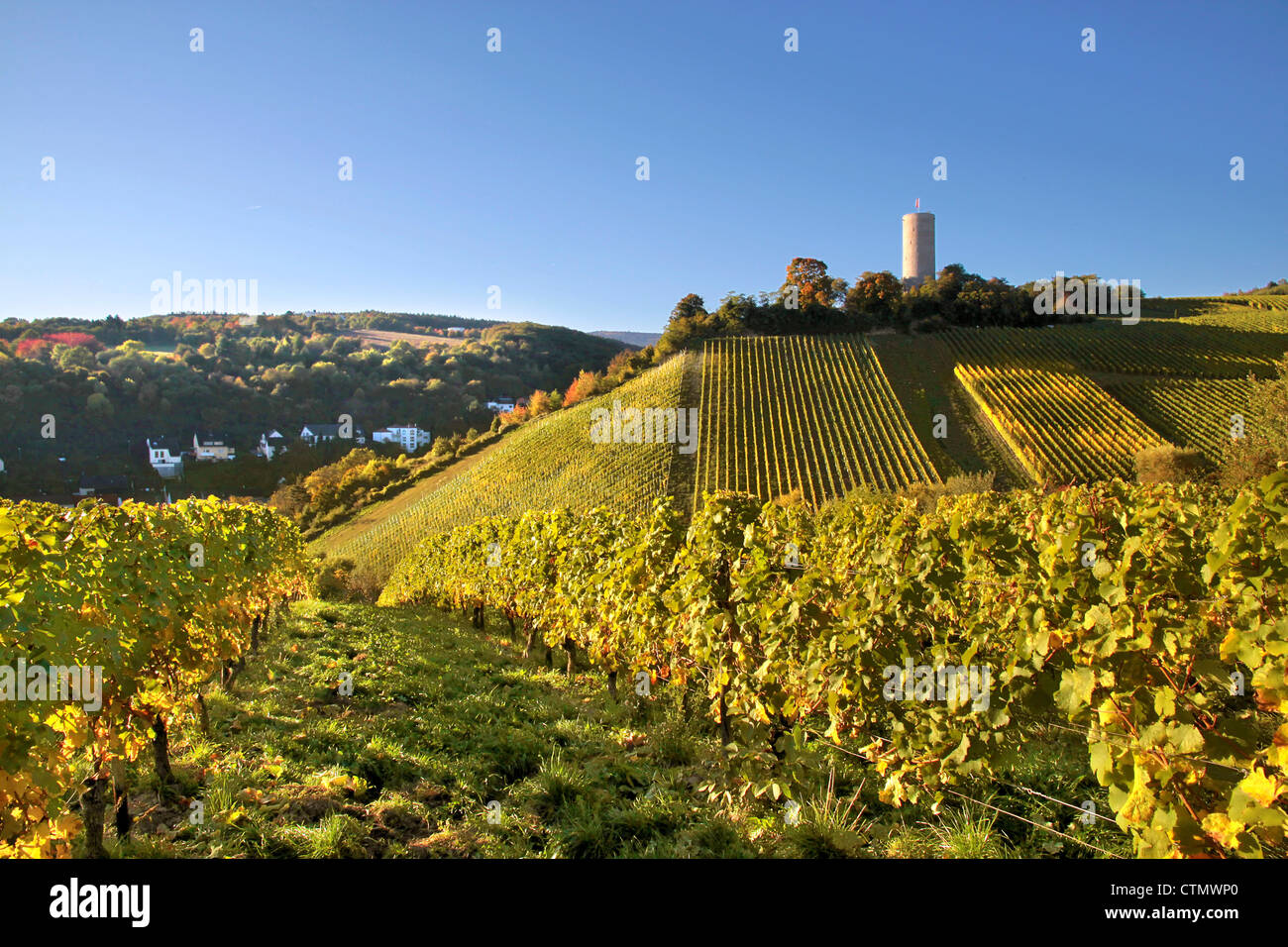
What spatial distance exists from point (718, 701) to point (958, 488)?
35316mm

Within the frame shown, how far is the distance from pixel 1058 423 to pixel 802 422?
1751 centimetres

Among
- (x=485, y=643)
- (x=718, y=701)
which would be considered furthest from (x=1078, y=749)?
(x=485, y=643)

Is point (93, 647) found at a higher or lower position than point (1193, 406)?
lower

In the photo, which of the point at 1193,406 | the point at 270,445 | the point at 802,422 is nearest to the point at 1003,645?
the point at 802,422

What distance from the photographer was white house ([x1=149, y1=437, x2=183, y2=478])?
6956cm

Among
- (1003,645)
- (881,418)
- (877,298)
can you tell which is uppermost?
(877,298)

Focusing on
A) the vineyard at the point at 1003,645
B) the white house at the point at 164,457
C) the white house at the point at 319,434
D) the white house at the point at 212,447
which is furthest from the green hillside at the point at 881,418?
the white house at the point at 319,434

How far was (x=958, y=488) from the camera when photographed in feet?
121

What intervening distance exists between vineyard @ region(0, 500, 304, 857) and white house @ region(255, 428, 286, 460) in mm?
86556

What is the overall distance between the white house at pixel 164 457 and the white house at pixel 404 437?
2600 centimetres

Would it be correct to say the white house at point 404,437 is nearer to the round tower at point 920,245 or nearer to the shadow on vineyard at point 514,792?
the round tower at point 920,245

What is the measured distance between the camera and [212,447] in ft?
261

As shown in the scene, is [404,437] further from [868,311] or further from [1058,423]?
[1058,423]
